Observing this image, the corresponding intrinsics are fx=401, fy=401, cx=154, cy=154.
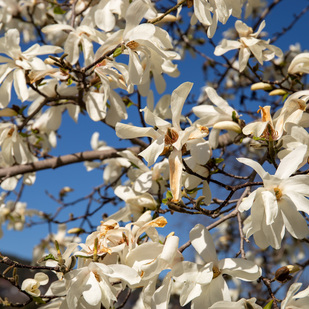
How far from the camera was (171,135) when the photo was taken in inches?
39.8

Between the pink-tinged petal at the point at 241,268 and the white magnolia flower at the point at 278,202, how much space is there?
6 centimetres

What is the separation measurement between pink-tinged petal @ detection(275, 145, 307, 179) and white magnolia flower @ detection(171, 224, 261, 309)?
22 cm

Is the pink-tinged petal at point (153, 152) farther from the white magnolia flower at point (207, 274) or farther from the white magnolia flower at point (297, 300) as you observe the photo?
the white magnolia flower at point (297, 300)

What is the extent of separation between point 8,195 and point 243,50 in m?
1.77

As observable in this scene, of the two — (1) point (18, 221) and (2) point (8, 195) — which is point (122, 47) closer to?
(2) point (8, 195)

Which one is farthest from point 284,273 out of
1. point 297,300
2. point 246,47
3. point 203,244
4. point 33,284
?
point 246,47

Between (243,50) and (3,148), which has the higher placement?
(243,50)

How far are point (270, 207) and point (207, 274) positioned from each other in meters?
0.20

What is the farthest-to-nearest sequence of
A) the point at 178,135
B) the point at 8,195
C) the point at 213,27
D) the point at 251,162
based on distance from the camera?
1. the point at 8,195
2. the point at 213,27
3. the point at 178,135
4. the point at 251,162

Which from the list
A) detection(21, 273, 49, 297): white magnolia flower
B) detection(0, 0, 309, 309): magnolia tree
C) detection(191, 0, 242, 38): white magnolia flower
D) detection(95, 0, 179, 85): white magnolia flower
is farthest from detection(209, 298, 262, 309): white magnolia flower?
detection(191, 0, 242, 38): white magnolia flower

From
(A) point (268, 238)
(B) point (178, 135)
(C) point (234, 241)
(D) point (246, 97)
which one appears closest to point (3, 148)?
(B) point (178, 135)

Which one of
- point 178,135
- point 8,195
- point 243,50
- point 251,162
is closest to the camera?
point 251,162

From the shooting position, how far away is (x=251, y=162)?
2.82 ft

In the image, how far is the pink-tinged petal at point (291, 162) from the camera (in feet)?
2.83
